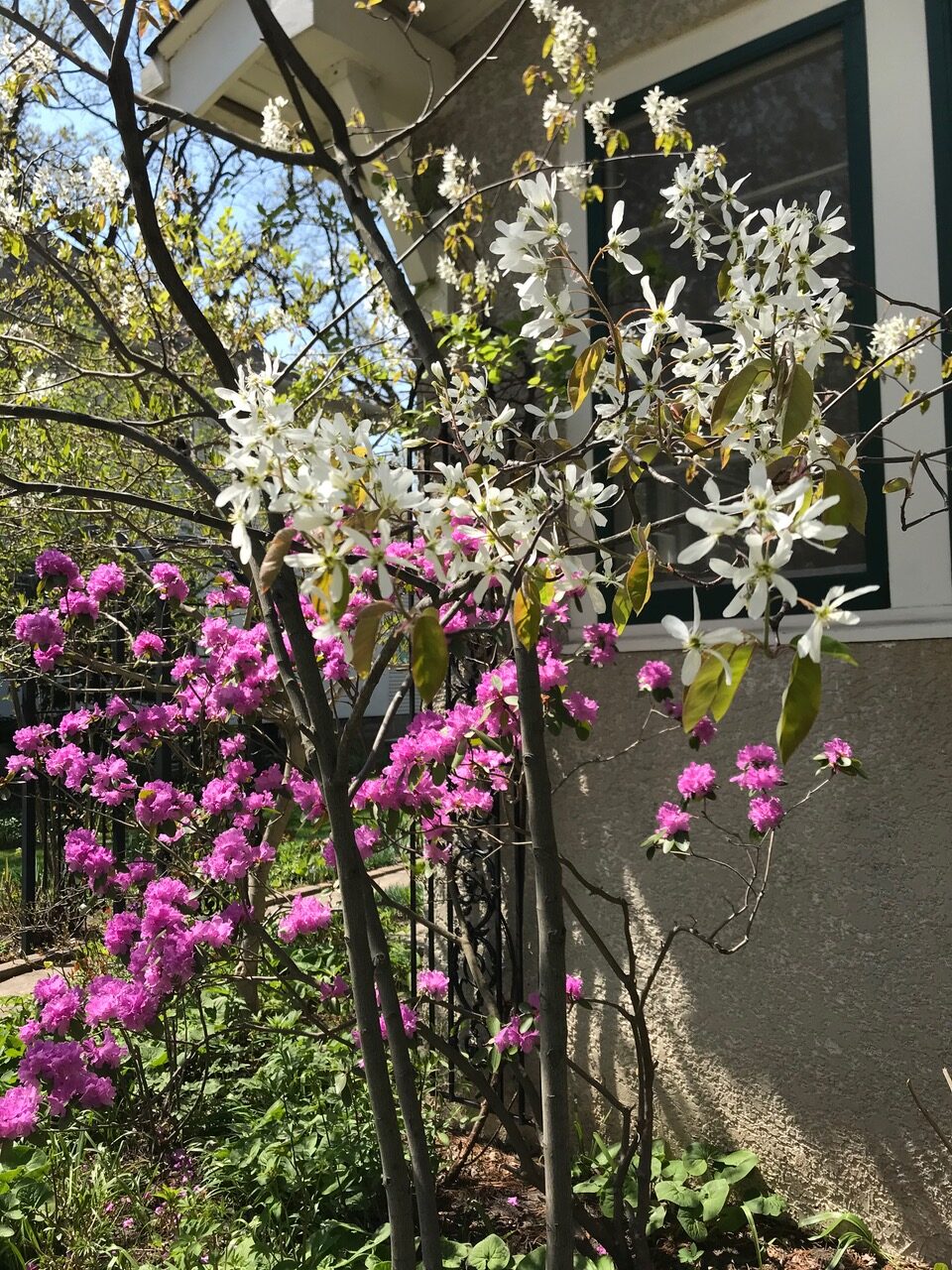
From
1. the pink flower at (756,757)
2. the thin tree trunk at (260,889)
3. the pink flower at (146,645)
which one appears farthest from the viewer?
the thin tree trunk at (260,889)

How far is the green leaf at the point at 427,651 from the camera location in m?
1.09

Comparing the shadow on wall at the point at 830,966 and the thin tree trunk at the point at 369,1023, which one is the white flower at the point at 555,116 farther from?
the thin tree trunk at the point at 369,1023

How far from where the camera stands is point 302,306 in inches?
194

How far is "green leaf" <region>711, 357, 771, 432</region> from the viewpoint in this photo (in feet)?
4.18

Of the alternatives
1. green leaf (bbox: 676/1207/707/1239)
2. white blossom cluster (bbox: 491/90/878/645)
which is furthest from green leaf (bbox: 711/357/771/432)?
green leaf (bbox: 676/1207/707/1239)

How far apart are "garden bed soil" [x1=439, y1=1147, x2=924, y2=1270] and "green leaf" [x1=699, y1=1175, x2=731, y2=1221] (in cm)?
12

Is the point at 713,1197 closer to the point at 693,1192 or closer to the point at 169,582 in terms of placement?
the point at 693,1192

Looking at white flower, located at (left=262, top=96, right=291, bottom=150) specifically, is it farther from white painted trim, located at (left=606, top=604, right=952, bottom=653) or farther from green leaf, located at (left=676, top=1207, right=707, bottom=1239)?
green leaf, located at (left=676, top=1207, right=707, bottom=1239)

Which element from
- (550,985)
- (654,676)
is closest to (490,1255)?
(550,985)

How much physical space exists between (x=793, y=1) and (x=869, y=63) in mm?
376

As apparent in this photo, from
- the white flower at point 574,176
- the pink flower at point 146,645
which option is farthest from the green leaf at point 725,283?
the pink flower at point 146,645

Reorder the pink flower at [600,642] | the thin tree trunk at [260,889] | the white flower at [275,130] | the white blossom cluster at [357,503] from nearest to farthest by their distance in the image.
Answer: the white blossom cluster at [357,503], the pink flower at [600,642], the white flower at [275,130], the thin tree trunk at [260,889]

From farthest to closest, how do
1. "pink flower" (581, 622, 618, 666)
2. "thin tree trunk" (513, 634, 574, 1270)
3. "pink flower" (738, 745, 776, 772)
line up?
"pink flower" (581, 622, 618, 666)
"pink flower" (738, 745, 776, 772)
"thin tree trunk" (513, 634, 574, 1270)

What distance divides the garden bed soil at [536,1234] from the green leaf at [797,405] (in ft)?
6.79
